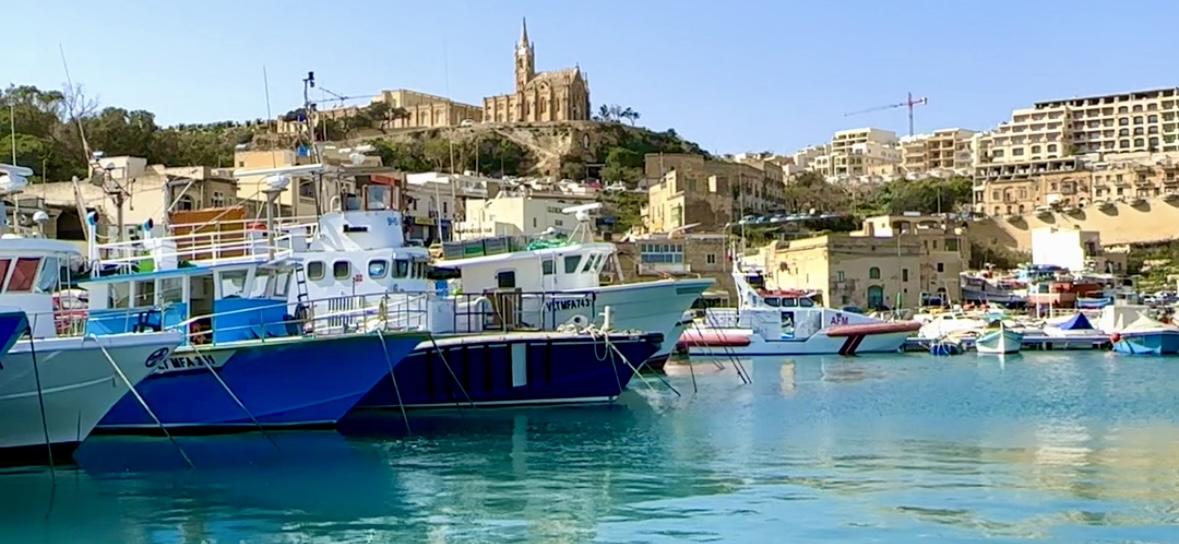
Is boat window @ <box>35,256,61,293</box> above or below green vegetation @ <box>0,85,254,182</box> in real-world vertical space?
below

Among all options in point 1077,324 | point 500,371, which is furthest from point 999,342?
point 500,371

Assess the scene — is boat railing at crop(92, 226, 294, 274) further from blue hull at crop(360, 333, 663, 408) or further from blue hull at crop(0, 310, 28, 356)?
blue hull at crop(0, 310, 28, 356)

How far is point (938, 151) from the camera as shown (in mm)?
168125

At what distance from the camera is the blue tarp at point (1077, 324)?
173ft

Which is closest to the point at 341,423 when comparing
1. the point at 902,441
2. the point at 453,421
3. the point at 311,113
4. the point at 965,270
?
Result: the point at 453,421

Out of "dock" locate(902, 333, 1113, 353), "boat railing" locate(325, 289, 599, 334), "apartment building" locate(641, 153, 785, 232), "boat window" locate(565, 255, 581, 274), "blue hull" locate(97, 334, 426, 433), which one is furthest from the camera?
"apartment building" locate(641, 153, 785, 232)

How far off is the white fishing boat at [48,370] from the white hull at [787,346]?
27.7 m

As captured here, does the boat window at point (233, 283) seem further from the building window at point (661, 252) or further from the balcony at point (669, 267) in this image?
the building window at point (661, 252)

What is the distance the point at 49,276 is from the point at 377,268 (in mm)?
7100

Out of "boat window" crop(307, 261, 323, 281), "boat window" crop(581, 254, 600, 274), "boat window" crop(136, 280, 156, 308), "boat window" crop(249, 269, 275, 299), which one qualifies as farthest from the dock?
"boat window" crop(136, 280, 156, 308)

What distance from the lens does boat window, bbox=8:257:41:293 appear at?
→ 58.1ft

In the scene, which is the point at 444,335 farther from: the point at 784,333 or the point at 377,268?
the point at 784,333

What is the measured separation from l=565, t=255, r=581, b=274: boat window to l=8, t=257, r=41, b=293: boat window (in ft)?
42.7

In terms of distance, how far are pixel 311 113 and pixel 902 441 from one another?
1429 cm
